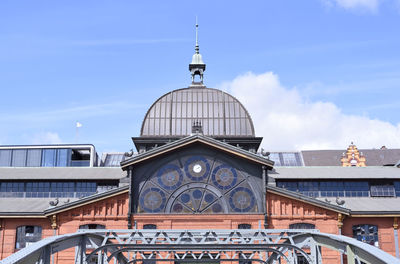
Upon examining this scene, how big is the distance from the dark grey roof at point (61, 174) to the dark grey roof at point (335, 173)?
13.5 meters

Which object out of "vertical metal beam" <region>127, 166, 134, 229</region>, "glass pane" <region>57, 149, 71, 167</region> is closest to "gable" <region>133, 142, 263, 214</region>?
"vertical metal beam" <region>127, 166, 134, 229</region>

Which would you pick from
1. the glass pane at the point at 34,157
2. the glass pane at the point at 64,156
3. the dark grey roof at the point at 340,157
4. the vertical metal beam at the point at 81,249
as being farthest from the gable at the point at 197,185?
the dark grey roof at the point at 340,157

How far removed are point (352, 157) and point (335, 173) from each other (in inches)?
1610

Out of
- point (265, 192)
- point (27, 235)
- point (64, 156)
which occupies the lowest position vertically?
point (27, 235)

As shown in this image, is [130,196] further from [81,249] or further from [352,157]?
[352,157]

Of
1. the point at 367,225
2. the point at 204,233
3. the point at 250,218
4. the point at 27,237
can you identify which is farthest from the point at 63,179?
the point at 367,225

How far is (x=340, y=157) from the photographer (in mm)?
85125

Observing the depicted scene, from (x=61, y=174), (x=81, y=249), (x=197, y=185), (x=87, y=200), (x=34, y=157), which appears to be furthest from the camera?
(x=34, y=157)

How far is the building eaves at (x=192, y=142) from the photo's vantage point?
35.4 metres

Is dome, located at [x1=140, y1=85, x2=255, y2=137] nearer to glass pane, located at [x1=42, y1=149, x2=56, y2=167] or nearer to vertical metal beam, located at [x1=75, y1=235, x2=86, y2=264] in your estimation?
vertical metal beam, located at [x1=75, y1=235, x2=86, y2=264]

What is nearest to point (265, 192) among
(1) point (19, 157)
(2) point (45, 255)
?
(2) point (45, 255)

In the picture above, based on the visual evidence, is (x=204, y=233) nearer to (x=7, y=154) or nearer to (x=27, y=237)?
(x=27, y=237)

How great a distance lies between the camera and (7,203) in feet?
128

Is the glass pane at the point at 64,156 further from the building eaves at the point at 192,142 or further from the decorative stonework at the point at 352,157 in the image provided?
the decorative stonework at the point at 352,157
